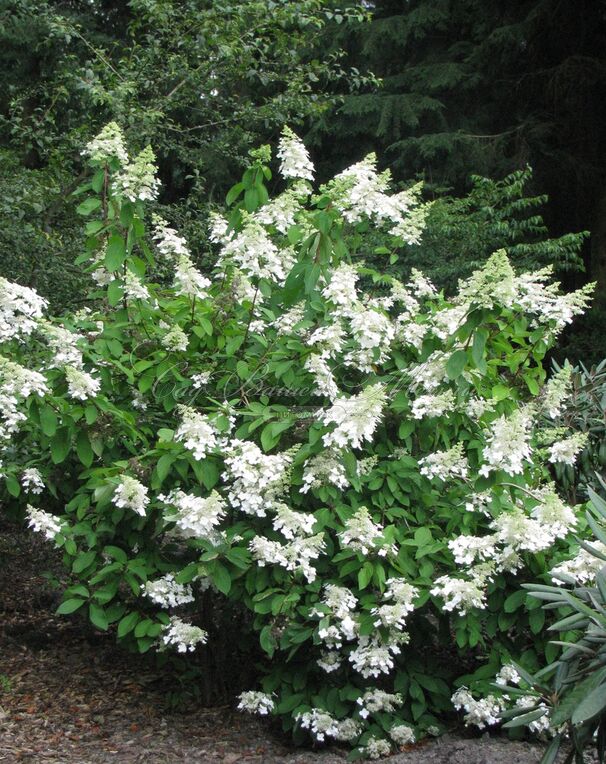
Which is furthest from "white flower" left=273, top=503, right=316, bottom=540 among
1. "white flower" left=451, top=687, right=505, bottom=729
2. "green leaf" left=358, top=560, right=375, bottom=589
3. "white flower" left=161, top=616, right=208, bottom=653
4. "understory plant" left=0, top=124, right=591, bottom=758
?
"white flower" left=451, top=687, right=505, bottom=729

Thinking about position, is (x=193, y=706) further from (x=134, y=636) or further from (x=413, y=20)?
(x=413, y=20)

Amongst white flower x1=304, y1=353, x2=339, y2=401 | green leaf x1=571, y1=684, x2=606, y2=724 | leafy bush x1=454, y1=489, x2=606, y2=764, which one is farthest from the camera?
white flower x1=304, y1=353, x2=339, y2=401

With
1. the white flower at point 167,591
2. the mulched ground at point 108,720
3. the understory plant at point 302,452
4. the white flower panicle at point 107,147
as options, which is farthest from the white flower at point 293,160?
the mulched ground at point 108,720

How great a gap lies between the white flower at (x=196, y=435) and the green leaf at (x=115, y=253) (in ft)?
2.27

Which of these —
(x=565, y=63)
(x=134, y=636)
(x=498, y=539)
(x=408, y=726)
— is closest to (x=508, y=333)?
(x=498, y=539)

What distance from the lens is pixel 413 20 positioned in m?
11.9

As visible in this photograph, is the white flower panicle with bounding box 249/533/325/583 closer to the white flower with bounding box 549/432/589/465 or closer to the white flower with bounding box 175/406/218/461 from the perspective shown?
the white flower with bounding box 175/406/218/461

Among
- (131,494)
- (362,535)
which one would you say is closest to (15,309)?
(131,494)

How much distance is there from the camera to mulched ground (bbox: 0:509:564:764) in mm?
3396

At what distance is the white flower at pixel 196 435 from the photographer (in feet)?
10.3

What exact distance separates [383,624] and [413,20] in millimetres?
10576

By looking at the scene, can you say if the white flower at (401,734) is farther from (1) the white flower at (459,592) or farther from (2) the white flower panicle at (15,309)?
(2) the white flower panicle at (15,309)

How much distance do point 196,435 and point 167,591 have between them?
0.69 meters

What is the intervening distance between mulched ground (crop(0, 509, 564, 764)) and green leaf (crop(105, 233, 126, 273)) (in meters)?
1.99
